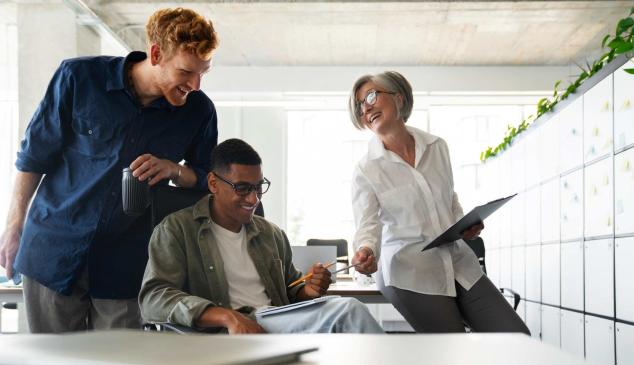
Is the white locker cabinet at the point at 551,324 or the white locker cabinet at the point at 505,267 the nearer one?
the white locker cabinet at the point at 551,324

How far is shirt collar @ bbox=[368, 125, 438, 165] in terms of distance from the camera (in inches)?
99.1

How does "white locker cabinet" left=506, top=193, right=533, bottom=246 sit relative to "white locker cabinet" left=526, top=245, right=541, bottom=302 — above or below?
above

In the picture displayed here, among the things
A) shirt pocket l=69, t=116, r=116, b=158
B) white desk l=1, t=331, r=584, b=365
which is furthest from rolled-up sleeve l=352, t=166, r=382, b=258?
white desk l=1, t=331, r=584, b=365

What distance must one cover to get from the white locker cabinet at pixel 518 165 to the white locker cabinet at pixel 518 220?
0.10 meters

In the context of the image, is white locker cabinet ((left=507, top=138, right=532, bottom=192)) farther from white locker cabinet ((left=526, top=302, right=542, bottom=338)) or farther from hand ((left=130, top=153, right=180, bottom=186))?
hand ((left=130, top=153, right=180, bottom=186))

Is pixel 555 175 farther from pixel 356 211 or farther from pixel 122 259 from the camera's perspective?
pixel 122 259

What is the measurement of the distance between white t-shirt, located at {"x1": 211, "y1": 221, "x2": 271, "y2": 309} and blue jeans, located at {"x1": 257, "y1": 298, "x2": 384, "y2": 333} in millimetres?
280

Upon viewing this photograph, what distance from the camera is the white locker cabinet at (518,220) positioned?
5.47m

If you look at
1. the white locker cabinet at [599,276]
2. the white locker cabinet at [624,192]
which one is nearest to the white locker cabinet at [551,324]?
the white locker cabinet at [599,276]

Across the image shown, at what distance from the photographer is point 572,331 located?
4.12 meters

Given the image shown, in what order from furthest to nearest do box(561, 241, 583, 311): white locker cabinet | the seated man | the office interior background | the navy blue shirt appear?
box(561, 241, 583, 311): white locker cabinet < the office interior background < the navy blue shirt < the seated man

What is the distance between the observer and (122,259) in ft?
7.15

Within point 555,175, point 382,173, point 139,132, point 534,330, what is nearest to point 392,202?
point 382,173

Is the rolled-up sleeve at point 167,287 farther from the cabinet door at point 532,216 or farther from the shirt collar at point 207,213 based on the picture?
the cabinet door at point 532,216
